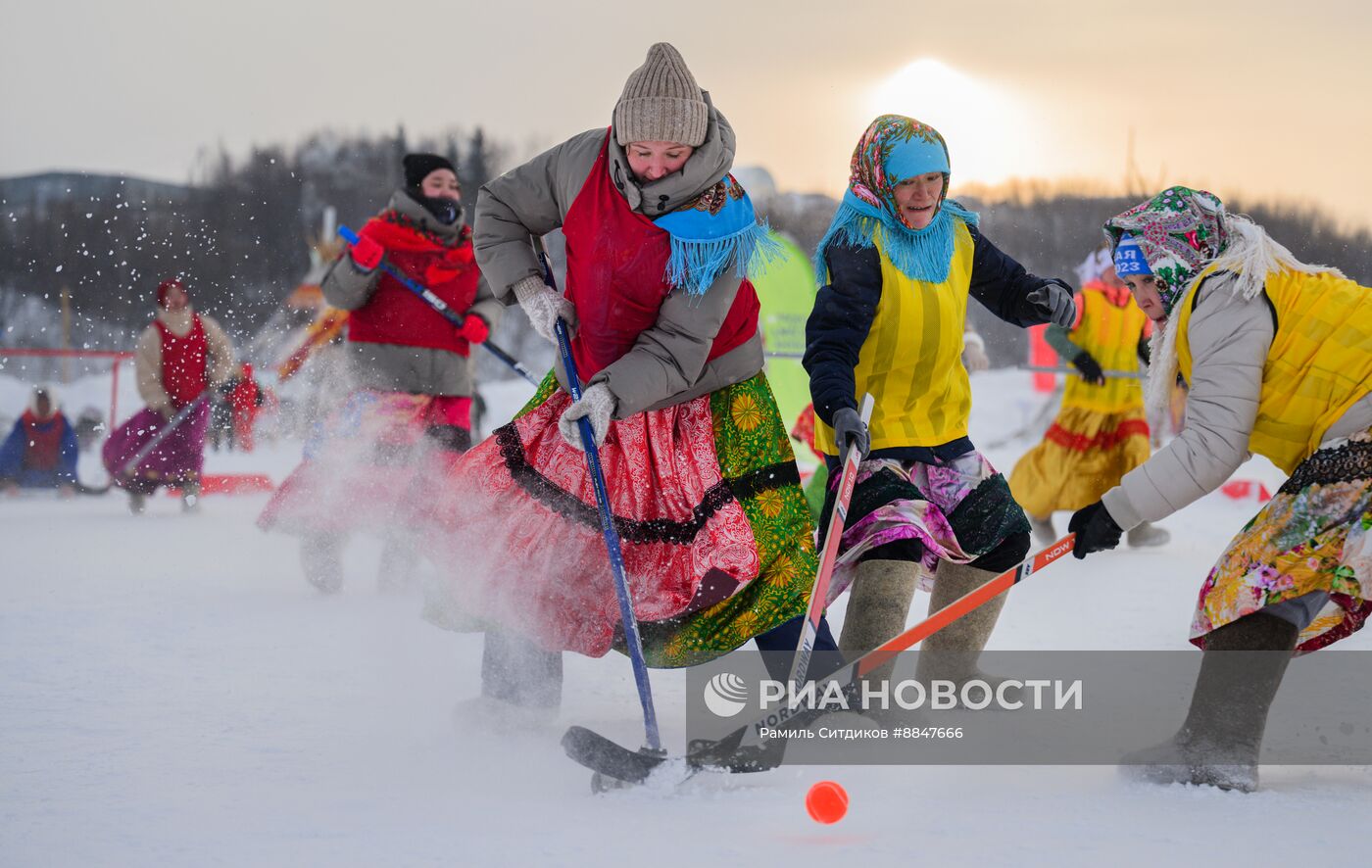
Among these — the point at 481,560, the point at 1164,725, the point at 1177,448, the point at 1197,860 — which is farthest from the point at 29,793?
the point at 1164,725

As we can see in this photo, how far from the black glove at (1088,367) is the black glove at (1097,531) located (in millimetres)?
3560

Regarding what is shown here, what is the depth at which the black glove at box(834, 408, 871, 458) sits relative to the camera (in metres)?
2.68

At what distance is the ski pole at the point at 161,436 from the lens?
26.6ft

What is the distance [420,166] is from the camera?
4969 millimetres

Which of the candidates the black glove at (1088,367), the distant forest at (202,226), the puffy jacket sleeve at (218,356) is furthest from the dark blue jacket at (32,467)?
the black glove at (1088,367)

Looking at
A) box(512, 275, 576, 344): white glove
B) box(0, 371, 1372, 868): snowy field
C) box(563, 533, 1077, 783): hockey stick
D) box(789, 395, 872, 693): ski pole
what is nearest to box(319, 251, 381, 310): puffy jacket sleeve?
box(0, 371, 1372, 868): snowy field

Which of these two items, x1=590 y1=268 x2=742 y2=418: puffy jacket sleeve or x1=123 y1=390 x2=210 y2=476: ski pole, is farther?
x1=123 y1=390 x2=210 y2=476: ski pole

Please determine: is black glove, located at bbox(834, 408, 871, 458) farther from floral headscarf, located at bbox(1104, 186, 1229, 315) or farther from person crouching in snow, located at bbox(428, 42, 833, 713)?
floral headscarf, located at bbox(1104, 186, 1229, 315)

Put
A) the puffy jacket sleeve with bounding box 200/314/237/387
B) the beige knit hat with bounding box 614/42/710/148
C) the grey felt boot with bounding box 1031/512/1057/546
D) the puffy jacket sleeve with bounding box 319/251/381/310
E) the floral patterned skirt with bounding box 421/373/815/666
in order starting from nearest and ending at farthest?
the beige knit hat with bounding box 614/42/710/148 < the floral patterned skirt with bounding box 421/373/815/666 < the puffy jacket sleeve with bounding box 319/251/381/310 < the grey felt boot with bounding box 1031/512/1057/546 < the puffy jacket sleeve with bounding box 200/314/237/387

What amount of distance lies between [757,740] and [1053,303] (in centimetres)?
129

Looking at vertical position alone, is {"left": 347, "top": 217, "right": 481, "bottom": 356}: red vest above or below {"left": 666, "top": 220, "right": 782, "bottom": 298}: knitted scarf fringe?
below

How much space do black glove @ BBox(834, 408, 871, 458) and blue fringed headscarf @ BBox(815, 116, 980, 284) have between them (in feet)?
1.40

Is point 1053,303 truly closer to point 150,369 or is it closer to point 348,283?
point 348,283

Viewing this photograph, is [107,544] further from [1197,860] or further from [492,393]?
[492,393]
